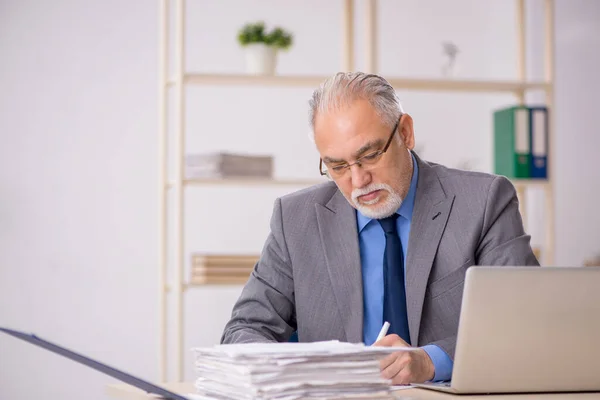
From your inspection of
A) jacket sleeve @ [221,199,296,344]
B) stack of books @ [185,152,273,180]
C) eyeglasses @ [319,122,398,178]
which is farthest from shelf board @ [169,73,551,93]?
eyeglasses @ [319,122,398,178]

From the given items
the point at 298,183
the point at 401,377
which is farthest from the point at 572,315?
the point at 298,183

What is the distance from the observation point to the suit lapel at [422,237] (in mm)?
2090

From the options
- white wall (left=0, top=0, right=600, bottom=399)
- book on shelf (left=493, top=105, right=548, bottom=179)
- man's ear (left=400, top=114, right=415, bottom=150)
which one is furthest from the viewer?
white wall (left=0, top=0, right=600, bottom=399)

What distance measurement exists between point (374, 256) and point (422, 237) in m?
0.13

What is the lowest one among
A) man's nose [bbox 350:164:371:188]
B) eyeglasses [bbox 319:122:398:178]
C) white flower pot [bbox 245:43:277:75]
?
man's nose [bbox 350:164:371:188]

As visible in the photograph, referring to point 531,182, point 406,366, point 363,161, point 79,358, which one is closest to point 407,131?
point 363,161

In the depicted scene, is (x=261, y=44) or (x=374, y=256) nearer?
(x=374, y=256)

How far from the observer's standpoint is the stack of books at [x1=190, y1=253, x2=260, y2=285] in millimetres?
3787

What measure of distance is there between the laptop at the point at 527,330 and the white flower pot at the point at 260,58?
2496 millimetres

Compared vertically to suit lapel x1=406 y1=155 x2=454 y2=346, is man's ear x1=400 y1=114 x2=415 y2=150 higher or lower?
higher

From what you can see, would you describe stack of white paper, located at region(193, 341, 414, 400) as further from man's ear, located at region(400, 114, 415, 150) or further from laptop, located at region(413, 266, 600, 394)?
man's ear, located at region(400, 114, 415, 150)

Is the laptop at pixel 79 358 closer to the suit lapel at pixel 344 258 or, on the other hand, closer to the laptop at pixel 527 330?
the laptop at pixel 527 330

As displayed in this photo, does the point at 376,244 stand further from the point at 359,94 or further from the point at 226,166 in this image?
the point at 226,166

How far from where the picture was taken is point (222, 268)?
12.5 ft
